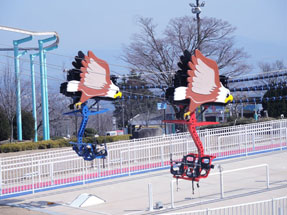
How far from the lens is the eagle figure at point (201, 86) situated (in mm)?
12938

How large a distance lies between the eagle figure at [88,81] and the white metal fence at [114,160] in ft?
11.5

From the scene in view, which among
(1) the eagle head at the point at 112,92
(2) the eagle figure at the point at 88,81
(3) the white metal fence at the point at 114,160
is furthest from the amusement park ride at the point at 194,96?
(3) the white metal fence at the point at 114,160

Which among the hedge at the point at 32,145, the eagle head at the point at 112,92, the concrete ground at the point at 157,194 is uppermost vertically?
the eagle head at the point at 112,92

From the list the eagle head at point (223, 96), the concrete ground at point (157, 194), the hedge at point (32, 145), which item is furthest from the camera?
the hedge at point (32, 145)

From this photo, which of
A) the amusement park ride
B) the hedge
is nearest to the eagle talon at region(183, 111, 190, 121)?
the amusement park ride

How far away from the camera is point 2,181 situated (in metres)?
18.2

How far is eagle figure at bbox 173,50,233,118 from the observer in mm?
12938

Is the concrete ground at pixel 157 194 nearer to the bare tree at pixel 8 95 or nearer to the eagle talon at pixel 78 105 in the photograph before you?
the eagle talon at pixel 78 105

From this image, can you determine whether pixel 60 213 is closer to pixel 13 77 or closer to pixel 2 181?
pixel 2 181

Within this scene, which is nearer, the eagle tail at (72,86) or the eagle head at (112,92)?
the eagle tail at (72,86)

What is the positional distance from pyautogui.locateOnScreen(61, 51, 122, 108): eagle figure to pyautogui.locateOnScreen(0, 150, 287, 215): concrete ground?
11.1 feet

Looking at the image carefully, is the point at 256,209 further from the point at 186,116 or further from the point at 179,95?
the point at 179,95

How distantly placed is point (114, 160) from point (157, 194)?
199 inches

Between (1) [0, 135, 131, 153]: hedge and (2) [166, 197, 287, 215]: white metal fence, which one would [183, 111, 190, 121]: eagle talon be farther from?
(1) [0, 135, 131, 153]: hedge
